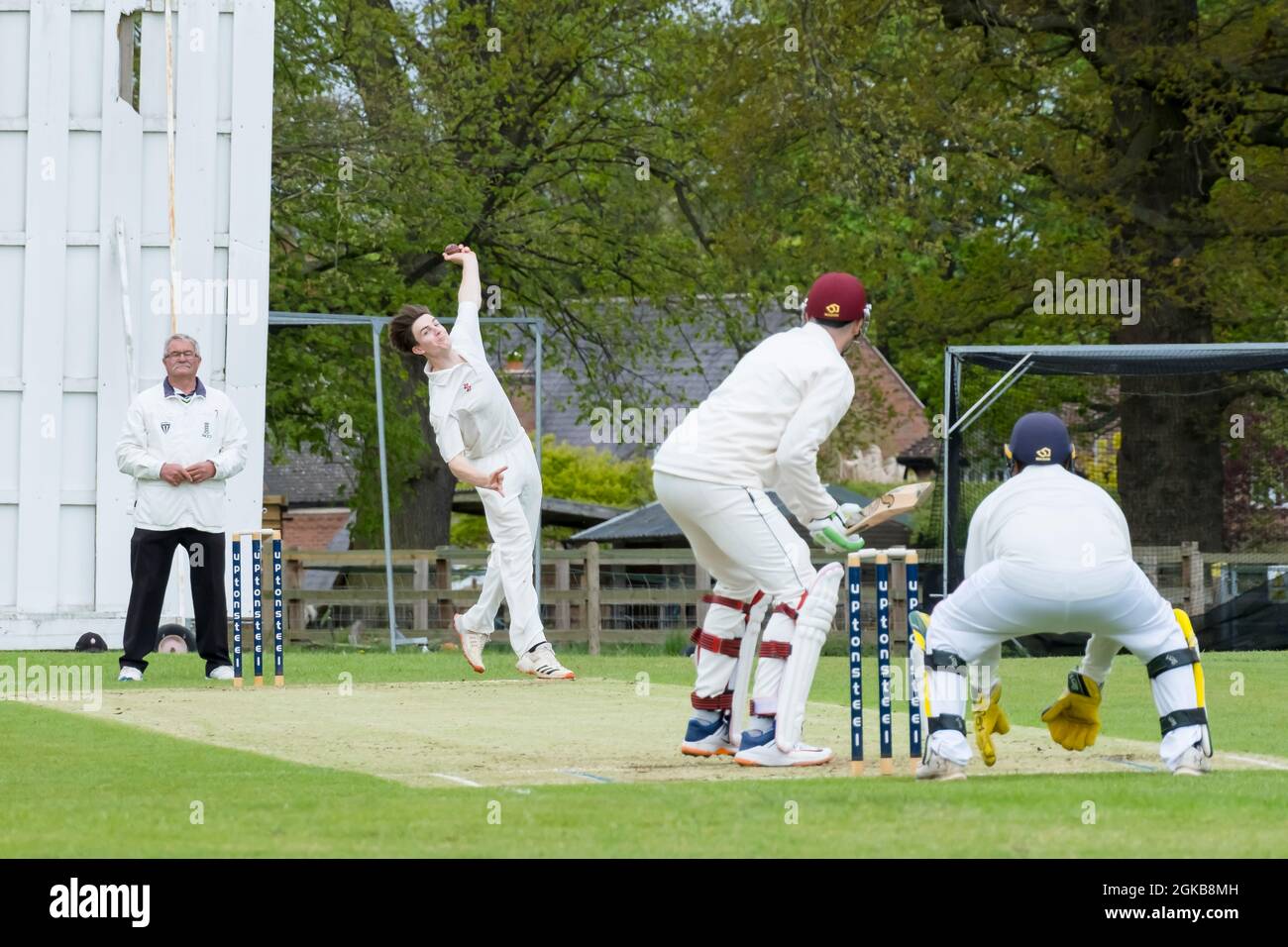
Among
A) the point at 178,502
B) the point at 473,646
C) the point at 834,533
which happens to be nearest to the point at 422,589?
the point at 473,646

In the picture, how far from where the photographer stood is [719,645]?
855 cm

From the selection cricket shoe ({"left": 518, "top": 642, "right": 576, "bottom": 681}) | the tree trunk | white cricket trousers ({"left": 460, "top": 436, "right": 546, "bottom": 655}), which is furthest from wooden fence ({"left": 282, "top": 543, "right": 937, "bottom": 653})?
white cricket trousers ({"left": 460, "top": 436, "right": 546, "bottom": 655})

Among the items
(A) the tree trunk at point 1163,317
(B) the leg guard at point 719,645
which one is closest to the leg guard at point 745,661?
(B) the leg guard at point 719,645

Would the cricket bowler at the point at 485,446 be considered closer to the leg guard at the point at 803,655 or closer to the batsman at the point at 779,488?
the batsman at the point at 779,488

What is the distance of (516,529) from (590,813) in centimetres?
630

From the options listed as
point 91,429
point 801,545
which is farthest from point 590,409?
point 801,545

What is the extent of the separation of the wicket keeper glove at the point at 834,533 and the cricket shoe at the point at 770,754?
2.66 feet

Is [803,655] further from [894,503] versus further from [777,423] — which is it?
[777,423]

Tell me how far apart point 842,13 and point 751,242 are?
14.0 ft

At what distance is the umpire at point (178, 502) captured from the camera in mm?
13141

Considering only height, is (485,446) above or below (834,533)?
above

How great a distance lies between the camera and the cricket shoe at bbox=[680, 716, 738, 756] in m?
8.67

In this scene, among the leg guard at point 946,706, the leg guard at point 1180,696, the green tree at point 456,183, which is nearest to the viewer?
the leg guard at point 946,706

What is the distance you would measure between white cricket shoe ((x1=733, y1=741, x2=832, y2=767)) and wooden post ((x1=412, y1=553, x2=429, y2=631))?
601 inches
